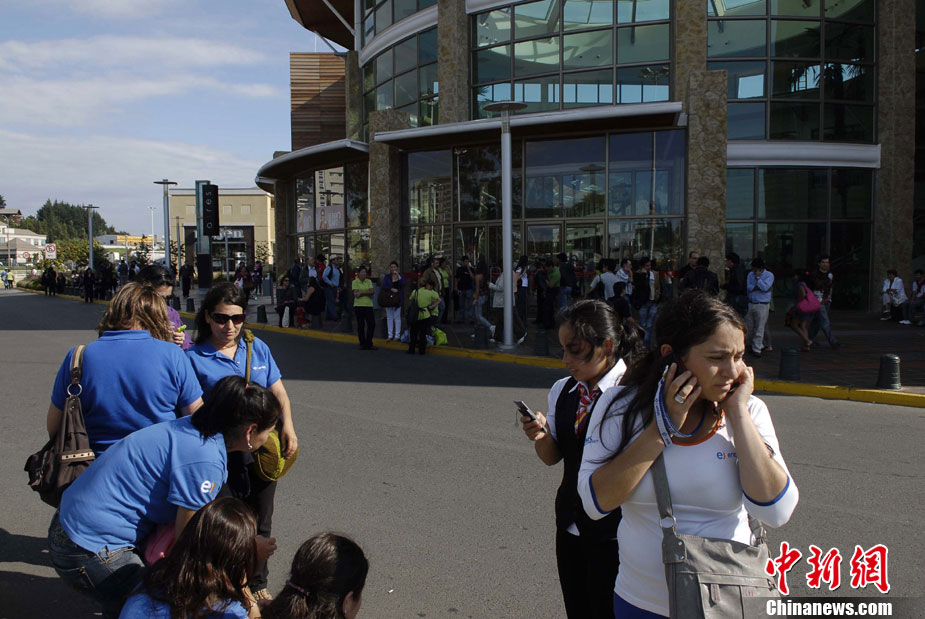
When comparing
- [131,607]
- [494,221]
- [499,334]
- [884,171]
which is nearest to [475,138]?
[494,221]

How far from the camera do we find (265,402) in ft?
8.87

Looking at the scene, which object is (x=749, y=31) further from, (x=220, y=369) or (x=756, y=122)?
(x=220, y=369)

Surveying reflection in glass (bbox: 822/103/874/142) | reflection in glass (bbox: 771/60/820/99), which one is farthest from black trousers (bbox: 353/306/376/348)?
reflection in glass (bbox: 822/103/874/142)

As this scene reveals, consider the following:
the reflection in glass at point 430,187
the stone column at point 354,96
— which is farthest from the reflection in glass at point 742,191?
the stone column at point 354,96

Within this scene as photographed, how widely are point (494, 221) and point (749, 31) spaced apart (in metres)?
8.14

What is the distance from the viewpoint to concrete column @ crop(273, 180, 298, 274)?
2697 centimetres

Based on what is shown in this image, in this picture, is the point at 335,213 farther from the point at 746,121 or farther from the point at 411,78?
the point at 746,121

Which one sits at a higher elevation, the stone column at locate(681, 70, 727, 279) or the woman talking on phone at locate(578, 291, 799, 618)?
the stone column at locate(681, 70, 727, 279)

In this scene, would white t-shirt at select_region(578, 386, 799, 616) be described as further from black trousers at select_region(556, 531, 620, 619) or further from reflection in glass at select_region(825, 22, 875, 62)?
reflection in glass at select_region(825, 22, 875, 62)

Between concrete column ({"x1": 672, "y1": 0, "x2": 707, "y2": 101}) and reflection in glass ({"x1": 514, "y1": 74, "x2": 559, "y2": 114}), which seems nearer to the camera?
concrete column ({"x1": 672, "y1": 0, "x2": 707, "y2": 101})

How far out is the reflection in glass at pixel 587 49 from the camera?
59.7 feet

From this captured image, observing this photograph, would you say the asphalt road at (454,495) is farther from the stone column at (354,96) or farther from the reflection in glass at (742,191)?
the stone column at (354,96)

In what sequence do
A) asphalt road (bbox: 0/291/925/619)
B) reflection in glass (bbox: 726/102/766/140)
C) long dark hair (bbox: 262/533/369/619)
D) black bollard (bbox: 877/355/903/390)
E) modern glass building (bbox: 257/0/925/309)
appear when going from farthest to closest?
reflection in glass (bbox: 726/102/766/140) < modern glass building (bbox: 257/0/925/309) < black bollard (bbox: 877/355/903/390) < asphalt road (bbox: 0/291/925/619) < long dark hair (bbox: 262/533/369/619)

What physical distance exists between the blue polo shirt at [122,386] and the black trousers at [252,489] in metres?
0.42
